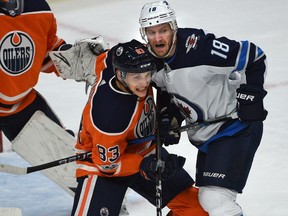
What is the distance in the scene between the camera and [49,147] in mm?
3799

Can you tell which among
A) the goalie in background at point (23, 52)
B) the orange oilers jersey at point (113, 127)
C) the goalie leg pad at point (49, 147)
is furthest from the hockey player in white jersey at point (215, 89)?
the goalie leg pad at point (49, 147)

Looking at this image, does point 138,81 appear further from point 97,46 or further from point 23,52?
point 23,52

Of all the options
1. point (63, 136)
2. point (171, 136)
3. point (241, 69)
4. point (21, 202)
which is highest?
point (241, 69)

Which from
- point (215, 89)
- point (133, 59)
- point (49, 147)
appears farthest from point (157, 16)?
point (49, 147)

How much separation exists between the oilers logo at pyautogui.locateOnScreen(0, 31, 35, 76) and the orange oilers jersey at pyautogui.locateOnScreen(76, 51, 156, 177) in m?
0.55

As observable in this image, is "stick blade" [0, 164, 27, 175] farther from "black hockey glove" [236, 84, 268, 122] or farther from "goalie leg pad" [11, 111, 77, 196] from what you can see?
"black hockey glove" [236, 84, 268, 122]

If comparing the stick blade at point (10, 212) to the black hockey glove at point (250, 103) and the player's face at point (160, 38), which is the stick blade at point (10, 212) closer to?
the player's face at point (160, 38)

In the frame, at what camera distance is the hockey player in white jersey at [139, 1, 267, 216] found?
2998 mm

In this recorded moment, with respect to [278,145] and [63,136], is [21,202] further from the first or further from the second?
[278,145]

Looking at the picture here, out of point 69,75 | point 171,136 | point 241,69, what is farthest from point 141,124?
point 69,75

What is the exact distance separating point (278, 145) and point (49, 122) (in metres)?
1.18

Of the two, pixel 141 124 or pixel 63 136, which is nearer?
pixel 141 124

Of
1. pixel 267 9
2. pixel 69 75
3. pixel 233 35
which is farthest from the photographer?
pixel 267 9

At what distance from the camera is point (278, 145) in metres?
4.19
